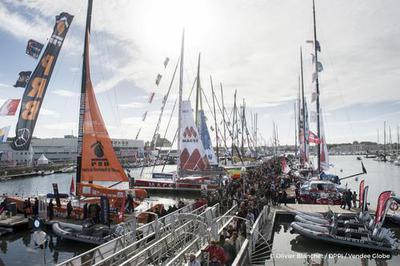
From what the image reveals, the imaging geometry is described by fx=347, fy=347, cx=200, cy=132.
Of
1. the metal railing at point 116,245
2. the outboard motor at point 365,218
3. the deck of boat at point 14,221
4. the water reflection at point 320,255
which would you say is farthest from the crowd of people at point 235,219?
the deck of boat at point 14,221

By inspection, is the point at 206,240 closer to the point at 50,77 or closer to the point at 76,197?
the point at 76,197

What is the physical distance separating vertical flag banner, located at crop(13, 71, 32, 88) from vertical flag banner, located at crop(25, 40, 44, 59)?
121cm

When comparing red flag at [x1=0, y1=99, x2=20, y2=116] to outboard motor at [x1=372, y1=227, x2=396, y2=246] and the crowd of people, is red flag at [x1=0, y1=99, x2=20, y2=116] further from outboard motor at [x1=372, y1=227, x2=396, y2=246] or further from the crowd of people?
outboard motor at [x1=372, y1=227, x2=396, y2=246]

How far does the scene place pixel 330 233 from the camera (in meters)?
19.9

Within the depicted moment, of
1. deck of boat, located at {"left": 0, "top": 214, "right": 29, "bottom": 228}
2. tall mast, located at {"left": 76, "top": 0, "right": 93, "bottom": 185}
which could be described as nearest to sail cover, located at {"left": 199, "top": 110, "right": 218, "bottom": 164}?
tall mast, located at {"left": 76, "top": 0, "right": 93, "bottom": 185}

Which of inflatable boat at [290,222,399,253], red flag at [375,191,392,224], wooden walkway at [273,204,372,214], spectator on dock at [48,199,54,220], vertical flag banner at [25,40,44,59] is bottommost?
inflatable boat at [290,222,399,253]

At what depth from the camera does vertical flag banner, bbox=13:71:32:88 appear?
20531 mm

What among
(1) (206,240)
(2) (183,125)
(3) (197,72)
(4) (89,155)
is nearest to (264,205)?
(1) (206,240)

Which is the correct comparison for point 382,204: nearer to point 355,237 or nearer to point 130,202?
point 355,237

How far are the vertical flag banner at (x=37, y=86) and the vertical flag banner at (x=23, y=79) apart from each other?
2.30ft

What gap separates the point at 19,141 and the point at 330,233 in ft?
59.8

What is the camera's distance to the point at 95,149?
74.1 feet

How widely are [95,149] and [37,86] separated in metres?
5.21

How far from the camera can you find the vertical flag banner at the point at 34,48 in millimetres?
20859
